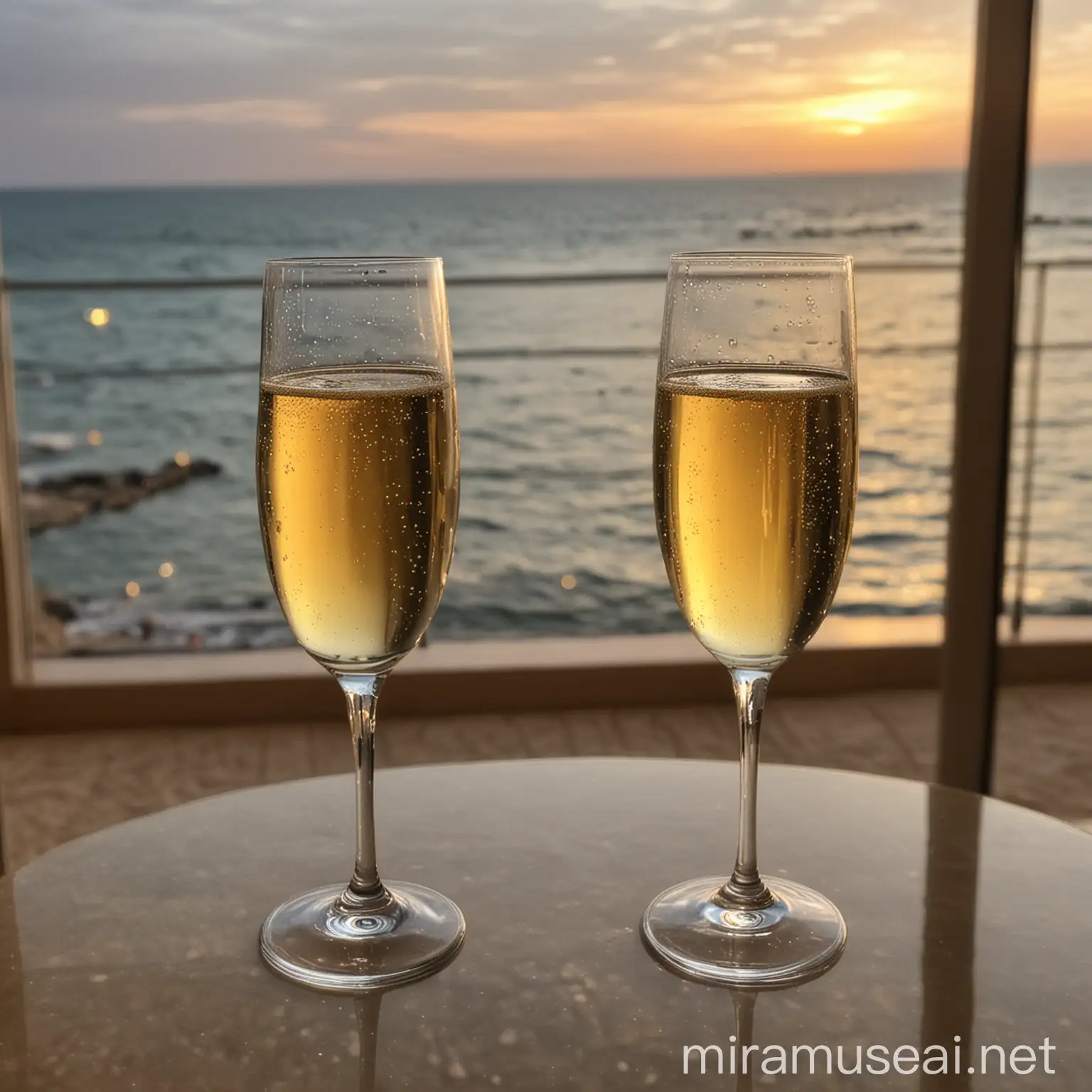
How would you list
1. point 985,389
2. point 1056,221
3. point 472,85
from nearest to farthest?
point 985,389, point 1056,221, point 472,85

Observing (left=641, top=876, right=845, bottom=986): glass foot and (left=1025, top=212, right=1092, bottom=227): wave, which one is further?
(left=1025, top=212, right=1092, bottom=227): wave

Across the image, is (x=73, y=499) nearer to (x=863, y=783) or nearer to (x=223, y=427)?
(x=223, y=427)

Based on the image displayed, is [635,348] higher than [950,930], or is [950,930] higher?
[635,348]

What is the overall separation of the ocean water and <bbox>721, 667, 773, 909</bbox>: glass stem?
573 millimetres

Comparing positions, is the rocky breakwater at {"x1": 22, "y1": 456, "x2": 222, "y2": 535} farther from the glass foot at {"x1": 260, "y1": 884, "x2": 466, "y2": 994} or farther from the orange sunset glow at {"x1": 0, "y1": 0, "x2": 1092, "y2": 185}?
the glass foot at {"x1": 260, "y1": 884, "x2": 466, "y2": 994}

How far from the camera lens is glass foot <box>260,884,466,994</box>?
562mm

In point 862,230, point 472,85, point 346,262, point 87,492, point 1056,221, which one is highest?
point 472,85

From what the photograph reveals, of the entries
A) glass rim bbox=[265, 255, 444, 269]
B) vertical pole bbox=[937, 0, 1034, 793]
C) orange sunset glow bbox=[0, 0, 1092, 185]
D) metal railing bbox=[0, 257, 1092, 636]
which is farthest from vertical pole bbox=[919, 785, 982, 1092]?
orange sunset glow bbox=[0, 0, 1092, 185]

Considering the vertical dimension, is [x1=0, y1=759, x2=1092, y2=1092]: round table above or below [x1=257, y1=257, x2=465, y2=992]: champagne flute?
below

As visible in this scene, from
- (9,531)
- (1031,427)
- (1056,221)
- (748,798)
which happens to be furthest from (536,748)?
(748,798)

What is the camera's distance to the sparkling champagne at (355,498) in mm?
563

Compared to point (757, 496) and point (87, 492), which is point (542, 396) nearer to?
point (87, 492)

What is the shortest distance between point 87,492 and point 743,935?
595cm

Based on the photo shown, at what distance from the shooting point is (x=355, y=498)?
0.56 meters
